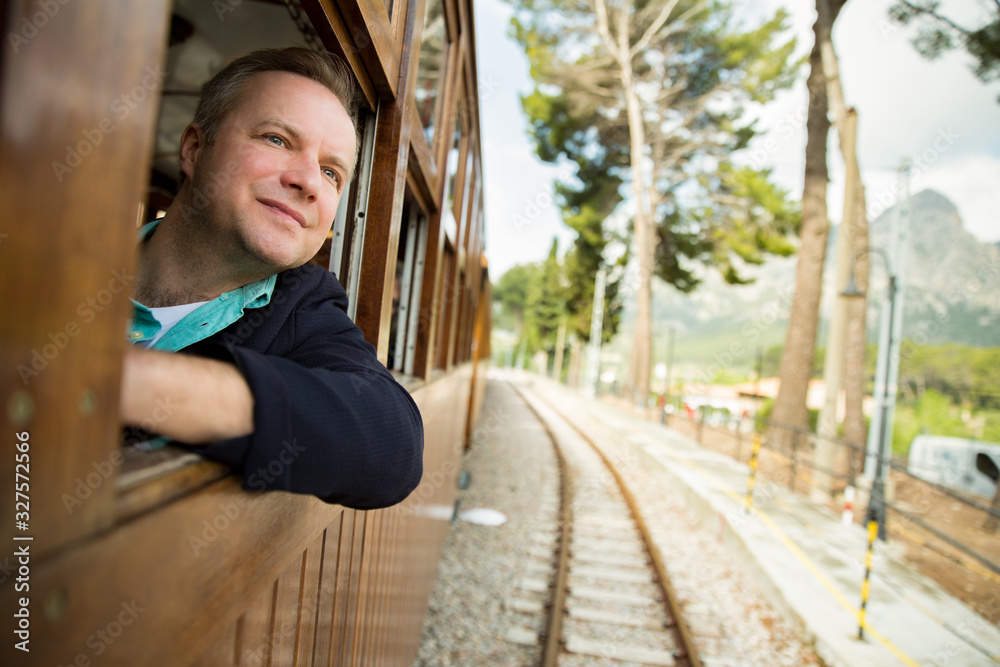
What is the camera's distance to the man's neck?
3.82ft

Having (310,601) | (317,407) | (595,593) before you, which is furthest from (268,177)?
(595,593)

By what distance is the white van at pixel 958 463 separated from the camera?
16.3 meters

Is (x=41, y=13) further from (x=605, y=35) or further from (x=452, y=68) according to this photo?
(x=605, y=35)

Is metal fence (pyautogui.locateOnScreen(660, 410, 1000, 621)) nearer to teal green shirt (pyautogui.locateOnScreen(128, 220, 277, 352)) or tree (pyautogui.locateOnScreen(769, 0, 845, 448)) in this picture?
tree (pyautogui.locateOnScreen(769, 0, 845, 448))

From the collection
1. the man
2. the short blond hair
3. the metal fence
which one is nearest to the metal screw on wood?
the man

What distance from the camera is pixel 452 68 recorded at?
2779 mm

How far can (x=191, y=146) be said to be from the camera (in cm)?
124

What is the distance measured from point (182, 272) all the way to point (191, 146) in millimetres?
288

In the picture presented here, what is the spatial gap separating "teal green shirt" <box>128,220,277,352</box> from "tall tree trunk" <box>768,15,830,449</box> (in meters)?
11.8

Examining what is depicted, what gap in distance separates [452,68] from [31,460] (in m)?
2.78

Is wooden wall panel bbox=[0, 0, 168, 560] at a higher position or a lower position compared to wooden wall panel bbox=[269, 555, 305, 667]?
higher

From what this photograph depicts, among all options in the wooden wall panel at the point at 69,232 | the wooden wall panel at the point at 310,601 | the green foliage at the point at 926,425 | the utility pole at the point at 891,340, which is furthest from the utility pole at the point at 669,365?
the wooden wall panel at the point at 69,232

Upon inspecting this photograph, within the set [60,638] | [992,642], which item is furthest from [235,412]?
[992,642]

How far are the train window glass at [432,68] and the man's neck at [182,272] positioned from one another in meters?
1.41
